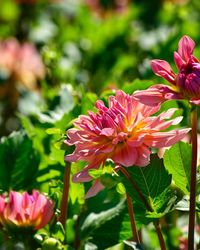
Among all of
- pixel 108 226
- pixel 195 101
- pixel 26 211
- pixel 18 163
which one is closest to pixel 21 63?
pixel 18 163

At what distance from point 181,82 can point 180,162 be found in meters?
0.12

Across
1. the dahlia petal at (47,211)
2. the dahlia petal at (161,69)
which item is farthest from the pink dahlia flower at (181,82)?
the dahlia petal at (47,211)

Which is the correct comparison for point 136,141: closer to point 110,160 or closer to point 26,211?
point 110,160

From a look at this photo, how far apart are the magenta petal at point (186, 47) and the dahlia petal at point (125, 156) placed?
0.12 meters

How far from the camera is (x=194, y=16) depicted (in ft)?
8.45

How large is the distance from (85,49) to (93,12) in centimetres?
66

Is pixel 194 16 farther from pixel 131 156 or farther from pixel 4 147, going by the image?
pixel 131 156

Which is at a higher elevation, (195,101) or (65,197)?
(195,101)

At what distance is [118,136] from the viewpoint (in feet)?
3.15

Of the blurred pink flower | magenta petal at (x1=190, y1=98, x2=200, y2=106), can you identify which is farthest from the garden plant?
the blurred pink flower

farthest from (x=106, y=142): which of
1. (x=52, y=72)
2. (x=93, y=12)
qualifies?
(x=93, y=12)

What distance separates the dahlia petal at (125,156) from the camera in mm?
941

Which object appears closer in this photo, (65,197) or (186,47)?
(186,47)

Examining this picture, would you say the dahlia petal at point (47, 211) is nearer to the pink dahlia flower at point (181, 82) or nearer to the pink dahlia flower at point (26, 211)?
the pink dahlia flower at point (26, 211)
